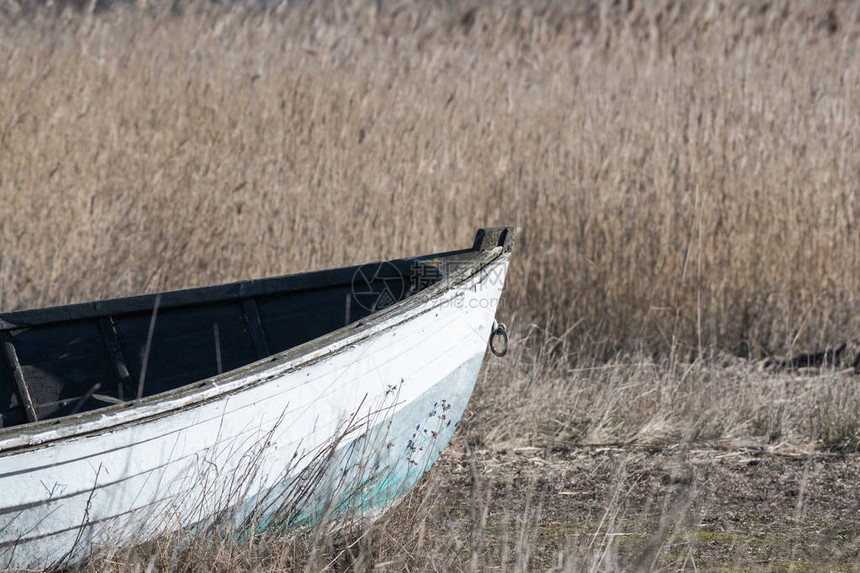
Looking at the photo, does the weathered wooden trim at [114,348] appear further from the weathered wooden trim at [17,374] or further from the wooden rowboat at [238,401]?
the weathered wooden trim at [17,374]

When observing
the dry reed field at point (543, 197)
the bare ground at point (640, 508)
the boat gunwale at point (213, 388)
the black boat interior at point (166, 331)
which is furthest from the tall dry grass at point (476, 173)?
the boat gunwale at point (213, 388)

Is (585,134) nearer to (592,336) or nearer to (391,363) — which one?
(592,336)

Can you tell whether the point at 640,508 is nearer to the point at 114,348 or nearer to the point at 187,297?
the point at 187,297

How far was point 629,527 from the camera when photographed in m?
3.30

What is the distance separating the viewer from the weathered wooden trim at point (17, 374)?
3537 mm

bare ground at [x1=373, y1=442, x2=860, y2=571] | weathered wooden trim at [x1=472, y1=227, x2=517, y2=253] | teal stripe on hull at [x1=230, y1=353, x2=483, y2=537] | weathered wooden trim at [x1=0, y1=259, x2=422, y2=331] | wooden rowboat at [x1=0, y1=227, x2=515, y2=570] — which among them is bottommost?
bare ground at [x1=373, y1=442, x2=860, y2=571]

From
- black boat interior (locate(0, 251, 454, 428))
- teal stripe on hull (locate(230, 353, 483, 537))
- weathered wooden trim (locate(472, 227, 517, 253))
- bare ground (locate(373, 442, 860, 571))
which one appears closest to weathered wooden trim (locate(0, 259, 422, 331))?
black boat interior (locate(0, 251, 454, 428))

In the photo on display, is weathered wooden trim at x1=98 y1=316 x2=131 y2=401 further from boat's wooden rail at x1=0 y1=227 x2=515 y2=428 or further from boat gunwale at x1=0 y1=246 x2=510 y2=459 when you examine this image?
boat gunwale at x1=0 y1=246 x2=510 y2=459

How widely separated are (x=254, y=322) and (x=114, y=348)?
0.61 meters

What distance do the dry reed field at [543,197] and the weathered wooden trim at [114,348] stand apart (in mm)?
1480

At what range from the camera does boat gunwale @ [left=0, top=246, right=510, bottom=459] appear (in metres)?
2.24

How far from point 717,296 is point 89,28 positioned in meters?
5.53

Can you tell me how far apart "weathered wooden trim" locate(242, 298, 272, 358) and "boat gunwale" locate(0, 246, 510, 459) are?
1135 mm

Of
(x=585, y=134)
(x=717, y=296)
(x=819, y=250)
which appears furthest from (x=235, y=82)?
(x=819, y=250)
